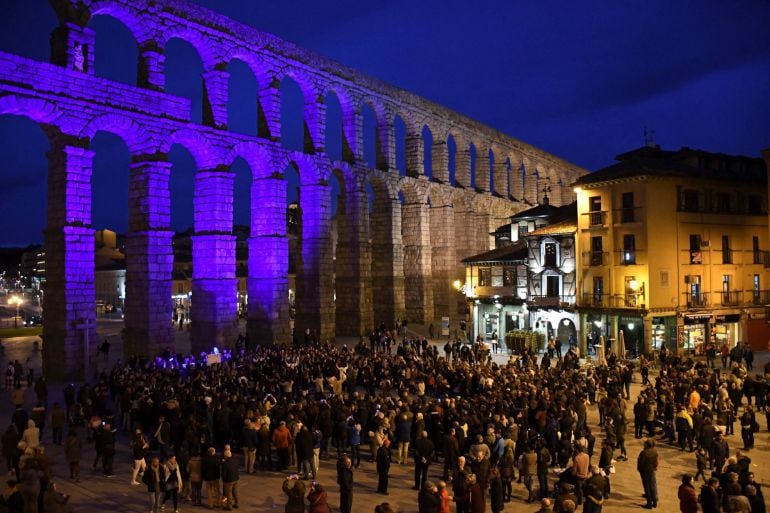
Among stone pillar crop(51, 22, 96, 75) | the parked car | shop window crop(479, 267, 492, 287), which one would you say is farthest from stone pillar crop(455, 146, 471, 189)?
the parked car

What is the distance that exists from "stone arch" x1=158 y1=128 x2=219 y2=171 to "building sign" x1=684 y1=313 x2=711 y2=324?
29.1 metres

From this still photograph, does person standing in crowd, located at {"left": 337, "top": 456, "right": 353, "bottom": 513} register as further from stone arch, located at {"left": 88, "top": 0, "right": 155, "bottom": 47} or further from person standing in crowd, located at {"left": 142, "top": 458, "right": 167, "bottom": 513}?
stone arch, located at {"left": 88, "top": 0, "right": 155, "bottom": 47}

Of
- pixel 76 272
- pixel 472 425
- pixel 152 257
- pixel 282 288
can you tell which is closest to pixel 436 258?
pixel 282 288

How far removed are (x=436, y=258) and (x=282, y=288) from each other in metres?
22.9

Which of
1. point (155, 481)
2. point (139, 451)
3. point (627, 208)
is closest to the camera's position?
point (155, 481)

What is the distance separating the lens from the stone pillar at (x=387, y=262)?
5281 centimetres

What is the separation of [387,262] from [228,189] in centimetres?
1817

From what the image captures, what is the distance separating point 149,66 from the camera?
34562 mm

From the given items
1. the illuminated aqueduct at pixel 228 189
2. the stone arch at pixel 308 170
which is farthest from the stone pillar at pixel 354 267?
the stone arch at pixel 308 170

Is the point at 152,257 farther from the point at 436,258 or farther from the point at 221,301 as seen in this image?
the point at 436,258

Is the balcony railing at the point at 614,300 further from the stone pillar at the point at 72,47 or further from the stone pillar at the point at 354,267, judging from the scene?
the stone pillar at the point at 72,47

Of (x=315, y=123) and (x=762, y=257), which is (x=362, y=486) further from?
(x=315, y=123)

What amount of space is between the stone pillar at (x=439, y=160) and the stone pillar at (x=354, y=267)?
13010 mm

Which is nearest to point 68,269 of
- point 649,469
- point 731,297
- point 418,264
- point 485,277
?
point 485,277
